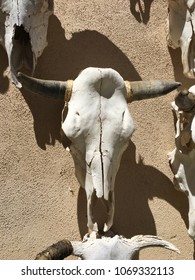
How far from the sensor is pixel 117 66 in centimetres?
311

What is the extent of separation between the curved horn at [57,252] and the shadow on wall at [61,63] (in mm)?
566

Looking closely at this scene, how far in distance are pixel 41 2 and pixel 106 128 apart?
23.7 inches

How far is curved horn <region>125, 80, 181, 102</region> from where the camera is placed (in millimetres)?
2789

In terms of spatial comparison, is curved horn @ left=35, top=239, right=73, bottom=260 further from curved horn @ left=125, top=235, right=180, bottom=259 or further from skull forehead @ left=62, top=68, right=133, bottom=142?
skull forehead @ left=62, top=68, right=133, bottom=142

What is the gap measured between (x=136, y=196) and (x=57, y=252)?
2.06ft

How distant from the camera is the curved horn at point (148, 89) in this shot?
279cm

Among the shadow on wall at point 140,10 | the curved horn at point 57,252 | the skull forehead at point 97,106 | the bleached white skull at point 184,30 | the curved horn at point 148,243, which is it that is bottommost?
the curved horn at point 148,243

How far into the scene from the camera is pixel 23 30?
296 cm

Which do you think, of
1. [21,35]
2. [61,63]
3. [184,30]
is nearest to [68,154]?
[61,63]

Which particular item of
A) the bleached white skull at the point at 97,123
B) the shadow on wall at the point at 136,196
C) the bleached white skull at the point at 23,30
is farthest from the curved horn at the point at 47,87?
the shadow on wall at the point at 136,196

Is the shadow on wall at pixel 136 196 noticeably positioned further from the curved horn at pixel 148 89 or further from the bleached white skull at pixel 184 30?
the bleached white skull at pixel 184 30
